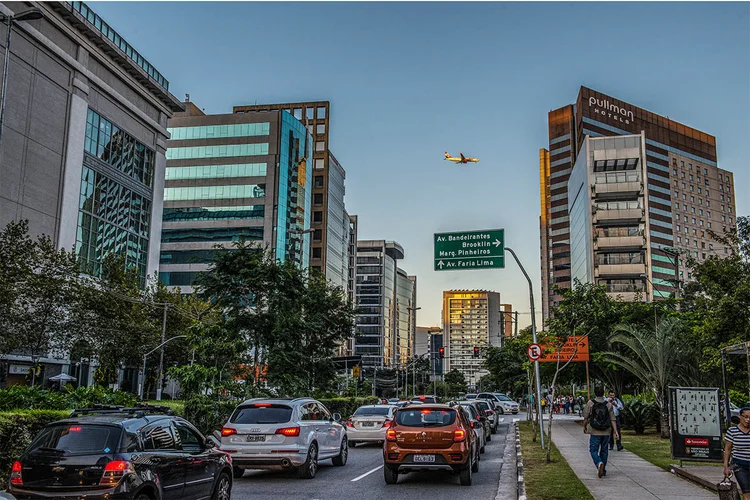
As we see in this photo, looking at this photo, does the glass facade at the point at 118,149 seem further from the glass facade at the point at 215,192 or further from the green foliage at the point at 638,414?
the green foliage at the point at 638,414

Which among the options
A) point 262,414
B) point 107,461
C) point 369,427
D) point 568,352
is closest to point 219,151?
point 568,352

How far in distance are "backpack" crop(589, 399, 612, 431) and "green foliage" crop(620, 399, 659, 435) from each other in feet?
49.8

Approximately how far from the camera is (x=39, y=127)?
47.8m

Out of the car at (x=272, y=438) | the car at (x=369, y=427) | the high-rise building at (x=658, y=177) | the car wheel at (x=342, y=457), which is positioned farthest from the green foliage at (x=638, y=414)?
the high-rise building at (x=658, y=177)

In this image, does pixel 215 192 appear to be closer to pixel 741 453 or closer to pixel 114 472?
pixel 114 472

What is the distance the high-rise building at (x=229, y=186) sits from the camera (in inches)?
3499

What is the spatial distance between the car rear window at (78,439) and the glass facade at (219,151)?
84.4 metres

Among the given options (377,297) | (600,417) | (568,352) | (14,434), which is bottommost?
(14,434)

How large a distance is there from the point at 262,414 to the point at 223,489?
3.87 m

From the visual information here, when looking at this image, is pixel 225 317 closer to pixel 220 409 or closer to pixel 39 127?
pixel 220 409

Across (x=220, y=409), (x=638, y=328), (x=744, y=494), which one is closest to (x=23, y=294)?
(x=220, y=409)

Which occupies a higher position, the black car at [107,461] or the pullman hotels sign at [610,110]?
the pullman hotels sign at [610,110]

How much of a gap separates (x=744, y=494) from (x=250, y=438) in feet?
29.2

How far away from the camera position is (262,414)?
14.6 m
